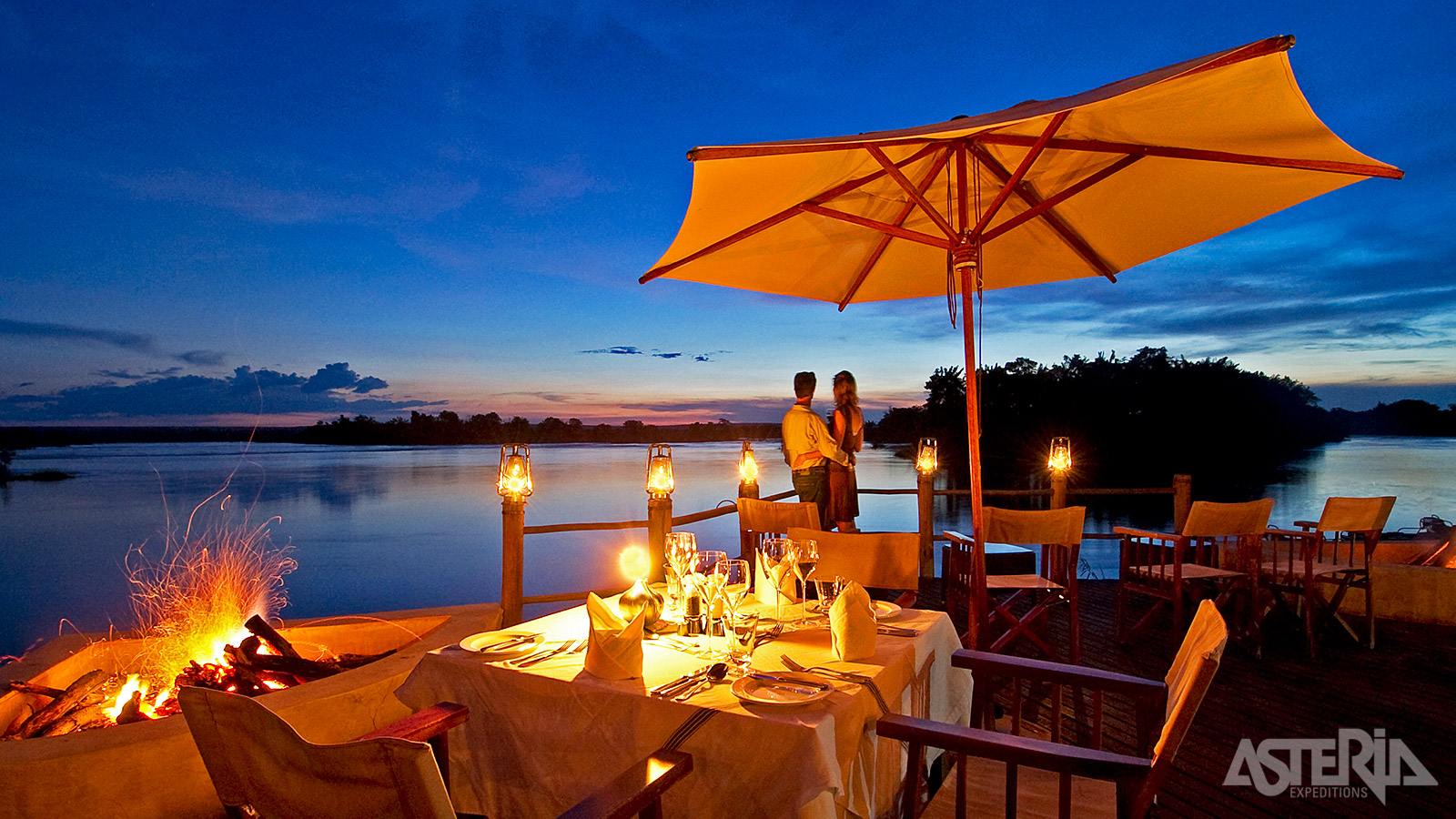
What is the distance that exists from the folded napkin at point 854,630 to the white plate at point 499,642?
0.88 m

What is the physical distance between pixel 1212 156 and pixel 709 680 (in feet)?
7.74

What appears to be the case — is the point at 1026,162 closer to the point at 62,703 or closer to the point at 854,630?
the point at 854,630

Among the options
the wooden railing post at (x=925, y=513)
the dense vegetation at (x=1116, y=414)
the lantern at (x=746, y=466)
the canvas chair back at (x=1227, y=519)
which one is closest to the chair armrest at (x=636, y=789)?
the lantern at (x=746, y=466)

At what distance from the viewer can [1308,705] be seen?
11.5 feet

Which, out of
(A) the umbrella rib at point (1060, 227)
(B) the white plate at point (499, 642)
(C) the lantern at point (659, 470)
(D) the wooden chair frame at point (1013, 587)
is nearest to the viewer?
(B) the white plate at point (499, 642)

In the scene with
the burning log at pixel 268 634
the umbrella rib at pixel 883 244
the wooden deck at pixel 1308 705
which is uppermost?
the umbrella rib at pixel 883 244

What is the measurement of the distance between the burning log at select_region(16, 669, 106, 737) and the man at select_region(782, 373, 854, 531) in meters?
3.87

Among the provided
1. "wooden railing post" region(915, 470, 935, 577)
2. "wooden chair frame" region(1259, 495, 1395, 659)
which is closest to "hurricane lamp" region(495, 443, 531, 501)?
"wooden railing post" region(915, 470, 935, 577)

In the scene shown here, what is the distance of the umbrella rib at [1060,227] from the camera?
9.85ft

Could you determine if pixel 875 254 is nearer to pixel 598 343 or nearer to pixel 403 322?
pixel 598 343

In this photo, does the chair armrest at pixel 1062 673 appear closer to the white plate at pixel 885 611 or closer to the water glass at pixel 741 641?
the white plate at pixel 885 611

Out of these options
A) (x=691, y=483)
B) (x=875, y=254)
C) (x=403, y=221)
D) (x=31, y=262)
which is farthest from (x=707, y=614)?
(x=691, y=483)

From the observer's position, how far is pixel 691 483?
3512cm

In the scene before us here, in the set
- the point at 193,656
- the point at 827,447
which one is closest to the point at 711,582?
the point at 193,656
